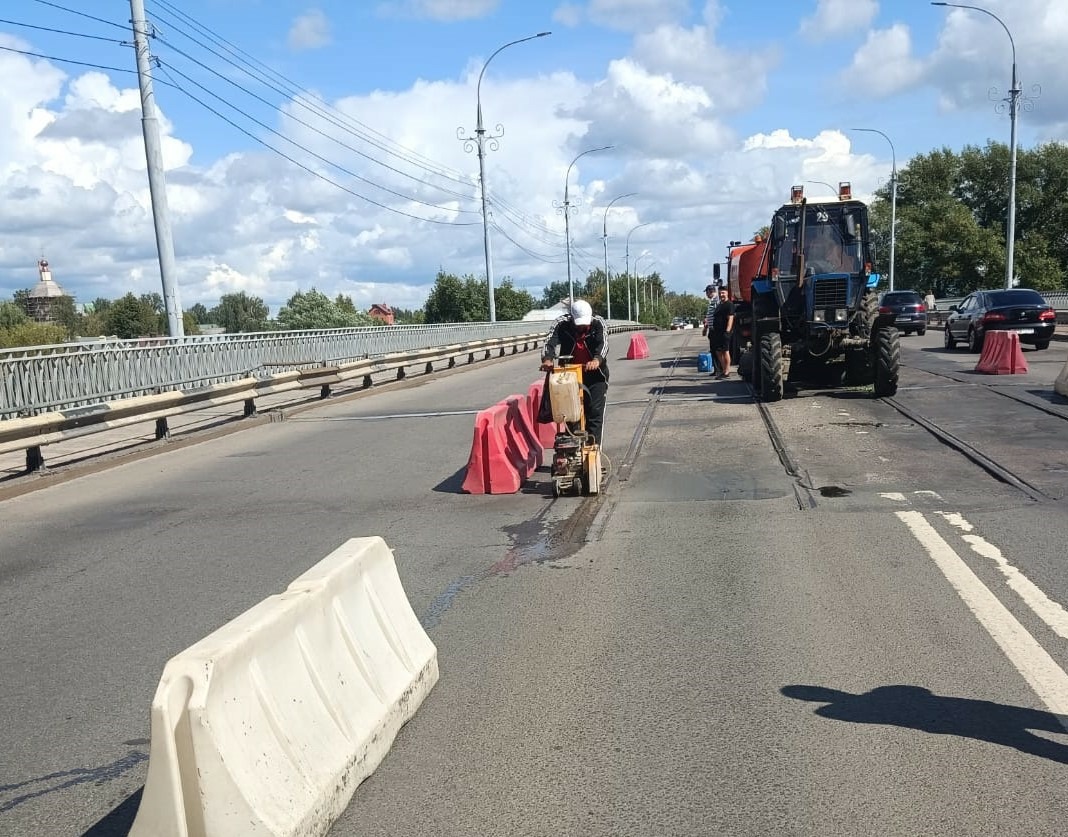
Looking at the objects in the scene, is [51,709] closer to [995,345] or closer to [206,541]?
[206,541]

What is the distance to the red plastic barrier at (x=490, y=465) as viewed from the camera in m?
9.95

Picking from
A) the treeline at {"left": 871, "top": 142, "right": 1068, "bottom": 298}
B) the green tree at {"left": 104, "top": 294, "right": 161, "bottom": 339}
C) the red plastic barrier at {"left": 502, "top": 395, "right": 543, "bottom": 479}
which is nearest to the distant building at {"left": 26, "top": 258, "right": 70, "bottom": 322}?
the green tree at {"left": 104, "top": 294, "right": 161, "bottom": 339}

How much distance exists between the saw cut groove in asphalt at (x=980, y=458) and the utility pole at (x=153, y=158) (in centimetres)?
1242

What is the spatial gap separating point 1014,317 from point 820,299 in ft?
36.4

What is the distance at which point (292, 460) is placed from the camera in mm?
12883

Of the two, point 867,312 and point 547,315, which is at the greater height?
point 867,312

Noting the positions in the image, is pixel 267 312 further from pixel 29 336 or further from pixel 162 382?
pixel 162 382

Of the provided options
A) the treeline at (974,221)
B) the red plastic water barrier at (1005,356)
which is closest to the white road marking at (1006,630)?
the red plastic water barrier at (1005,356)

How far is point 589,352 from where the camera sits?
10023 millimetres

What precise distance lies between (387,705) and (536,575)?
2.77m

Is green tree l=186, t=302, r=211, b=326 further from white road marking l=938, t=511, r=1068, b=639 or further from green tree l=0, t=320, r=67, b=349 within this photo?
white road marking l=938, t=511, r=1068, b=639

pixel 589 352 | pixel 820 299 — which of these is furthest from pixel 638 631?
pixel 820 299

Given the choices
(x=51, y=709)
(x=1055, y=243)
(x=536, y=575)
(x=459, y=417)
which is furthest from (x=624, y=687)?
(x=1055, y=243)

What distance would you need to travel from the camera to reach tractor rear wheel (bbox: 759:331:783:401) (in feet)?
54.6
